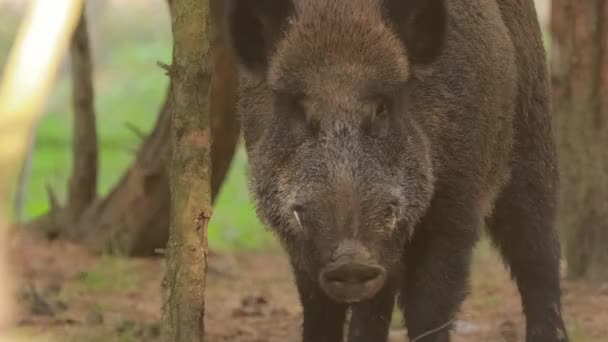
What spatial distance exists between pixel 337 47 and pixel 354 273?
38.6 inches

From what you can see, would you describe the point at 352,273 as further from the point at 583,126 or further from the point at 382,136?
the point at 583,126

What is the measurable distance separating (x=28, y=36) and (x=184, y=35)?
0.83 metres

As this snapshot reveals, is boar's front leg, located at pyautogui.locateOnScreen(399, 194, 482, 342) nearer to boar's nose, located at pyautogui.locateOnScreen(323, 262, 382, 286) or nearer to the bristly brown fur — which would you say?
the bristly brown fur

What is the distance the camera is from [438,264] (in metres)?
5.04

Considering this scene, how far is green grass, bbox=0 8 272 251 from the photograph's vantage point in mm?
15461

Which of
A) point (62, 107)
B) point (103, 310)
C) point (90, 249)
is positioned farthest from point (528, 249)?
point (62, 107)

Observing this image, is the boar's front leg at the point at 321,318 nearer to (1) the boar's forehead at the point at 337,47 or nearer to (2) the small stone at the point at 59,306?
(1) the boar's forehead at the point at 337,47

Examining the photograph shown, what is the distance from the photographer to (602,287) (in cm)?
754

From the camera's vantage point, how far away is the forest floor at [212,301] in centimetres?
648

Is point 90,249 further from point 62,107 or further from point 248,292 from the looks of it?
point 62,107

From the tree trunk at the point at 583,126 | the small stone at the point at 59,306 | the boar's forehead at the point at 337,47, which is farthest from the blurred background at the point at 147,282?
the boar's forehead at the point at 337,47

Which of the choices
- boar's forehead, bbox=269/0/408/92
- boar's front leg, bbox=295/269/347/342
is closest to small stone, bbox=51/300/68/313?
boar's front leg, bbox=295/269/347/342

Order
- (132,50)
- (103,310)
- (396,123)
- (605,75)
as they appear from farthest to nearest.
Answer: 1. (132,50)
2. (605,75)
3. (103,310)
4. (396,123)

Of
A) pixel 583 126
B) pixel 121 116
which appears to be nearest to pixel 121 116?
pixel 121 116
